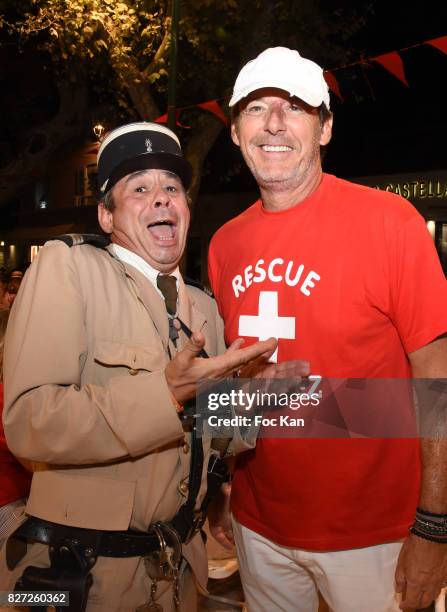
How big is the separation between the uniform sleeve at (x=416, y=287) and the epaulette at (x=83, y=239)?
1.11 metres

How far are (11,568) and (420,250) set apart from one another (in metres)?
1.85

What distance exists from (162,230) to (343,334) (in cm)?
83

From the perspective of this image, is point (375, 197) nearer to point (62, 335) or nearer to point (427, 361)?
point (427, 361)

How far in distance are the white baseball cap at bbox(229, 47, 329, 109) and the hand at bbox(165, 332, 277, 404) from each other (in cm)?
127

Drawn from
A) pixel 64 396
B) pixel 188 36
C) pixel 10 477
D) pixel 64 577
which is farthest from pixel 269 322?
pixel 188 36

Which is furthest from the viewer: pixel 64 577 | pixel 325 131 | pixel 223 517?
pixel 223 517

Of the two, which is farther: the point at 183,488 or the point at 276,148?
the point at 276,148

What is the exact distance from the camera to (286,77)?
2697 mm

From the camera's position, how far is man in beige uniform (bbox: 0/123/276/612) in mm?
1983

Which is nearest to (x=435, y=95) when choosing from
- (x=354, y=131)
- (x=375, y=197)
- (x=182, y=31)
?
(x=354, y=131)

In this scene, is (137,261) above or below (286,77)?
below

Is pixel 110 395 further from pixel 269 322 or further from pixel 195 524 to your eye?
pixel 269 322

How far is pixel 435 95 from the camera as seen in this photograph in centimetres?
1477

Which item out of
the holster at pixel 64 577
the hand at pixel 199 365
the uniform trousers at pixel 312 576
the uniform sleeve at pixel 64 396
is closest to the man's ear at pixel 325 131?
the hand at pixel 199 365
